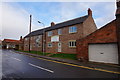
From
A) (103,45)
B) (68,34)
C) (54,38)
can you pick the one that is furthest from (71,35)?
(103,45)

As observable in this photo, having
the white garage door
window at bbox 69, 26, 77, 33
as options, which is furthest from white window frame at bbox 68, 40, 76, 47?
the white garage door

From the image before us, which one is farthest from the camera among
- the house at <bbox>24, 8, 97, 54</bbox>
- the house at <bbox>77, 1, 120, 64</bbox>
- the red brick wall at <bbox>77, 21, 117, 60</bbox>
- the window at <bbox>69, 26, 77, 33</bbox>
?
the window at <bbox>69, 26, 77, 33</bbox>

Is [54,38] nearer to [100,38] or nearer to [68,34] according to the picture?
[68,34]

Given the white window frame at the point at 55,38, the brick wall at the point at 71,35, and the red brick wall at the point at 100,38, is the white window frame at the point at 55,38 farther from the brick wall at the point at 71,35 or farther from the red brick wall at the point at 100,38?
the red brick wall at the point at 100,38

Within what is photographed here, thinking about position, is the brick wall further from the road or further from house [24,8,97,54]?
the road

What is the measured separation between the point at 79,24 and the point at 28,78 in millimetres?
14760

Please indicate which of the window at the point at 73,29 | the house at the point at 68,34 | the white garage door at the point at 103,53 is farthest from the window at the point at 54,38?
the white garage door at the point at 103,53

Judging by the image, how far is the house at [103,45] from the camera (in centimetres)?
906

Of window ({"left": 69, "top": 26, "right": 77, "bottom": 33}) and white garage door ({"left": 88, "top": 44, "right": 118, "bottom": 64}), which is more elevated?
window ({"left": 69, "top": 26, "right": 77, "bottom": 33})

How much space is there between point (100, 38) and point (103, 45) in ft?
3.18

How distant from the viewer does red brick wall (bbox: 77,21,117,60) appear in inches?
368

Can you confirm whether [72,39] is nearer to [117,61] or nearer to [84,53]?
[84,53]

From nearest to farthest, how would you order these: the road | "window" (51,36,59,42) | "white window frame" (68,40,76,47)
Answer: the road → "white window frame" (68,40,76,47) → "window" (51,36,59,42)

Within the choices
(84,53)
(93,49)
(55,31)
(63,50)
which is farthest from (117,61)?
(55,31)
